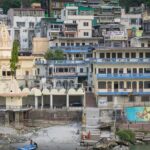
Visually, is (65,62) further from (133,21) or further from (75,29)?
(133,21)

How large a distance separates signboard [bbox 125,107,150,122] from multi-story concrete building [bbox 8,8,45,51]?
1017 inches

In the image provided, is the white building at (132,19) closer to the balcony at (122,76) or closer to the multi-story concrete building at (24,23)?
the multi-story concrete building at (24,23)

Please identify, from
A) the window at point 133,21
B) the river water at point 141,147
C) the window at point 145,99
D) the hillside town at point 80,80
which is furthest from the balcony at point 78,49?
the river water at point 141,147

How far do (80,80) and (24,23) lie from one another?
20707 mm

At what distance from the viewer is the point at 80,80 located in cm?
6462

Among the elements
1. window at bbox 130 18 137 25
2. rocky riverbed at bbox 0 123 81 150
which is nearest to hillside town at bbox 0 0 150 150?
rocky riverbed at bbox 0 123 81 150

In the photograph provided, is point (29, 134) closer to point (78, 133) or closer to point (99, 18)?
point (78, 133)

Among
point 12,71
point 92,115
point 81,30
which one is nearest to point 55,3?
point 81,30

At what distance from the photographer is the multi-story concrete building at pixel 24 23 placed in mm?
81188

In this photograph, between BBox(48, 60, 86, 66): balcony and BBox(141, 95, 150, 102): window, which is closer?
BBox(141, 95, 150, 102): window

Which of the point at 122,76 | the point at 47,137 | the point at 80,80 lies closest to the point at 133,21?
the point at 80,80

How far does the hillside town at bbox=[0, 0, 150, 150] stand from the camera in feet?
184

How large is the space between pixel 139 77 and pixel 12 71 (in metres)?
11.1

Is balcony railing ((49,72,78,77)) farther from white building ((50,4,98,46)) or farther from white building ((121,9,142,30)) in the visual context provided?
white building ((121,9,142,30))
